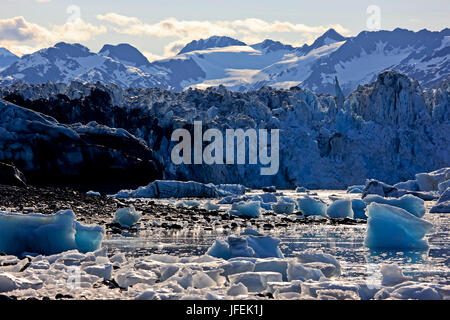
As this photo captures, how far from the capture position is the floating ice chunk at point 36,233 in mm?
12242

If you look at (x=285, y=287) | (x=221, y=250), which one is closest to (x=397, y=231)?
(x=221, y=250)

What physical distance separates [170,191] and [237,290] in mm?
29070

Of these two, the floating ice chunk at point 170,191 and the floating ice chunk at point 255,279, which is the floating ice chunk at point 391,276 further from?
the floating ice chunk at point 170,191

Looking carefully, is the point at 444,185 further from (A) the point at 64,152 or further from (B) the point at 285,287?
(B) the point at 285,287

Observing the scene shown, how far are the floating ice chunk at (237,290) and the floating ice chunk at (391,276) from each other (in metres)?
2.25

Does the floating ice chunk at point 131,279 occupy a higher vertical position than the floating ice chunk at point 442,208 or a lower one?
higher

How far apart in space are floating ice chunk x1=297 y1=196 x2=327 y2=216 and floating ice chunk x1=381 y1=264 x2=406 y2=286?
51.2 ft

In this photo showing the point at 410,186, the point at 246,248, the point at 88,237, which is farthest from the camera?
the point at 410,186

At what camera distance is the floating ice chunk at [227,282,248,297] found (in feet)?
27.9

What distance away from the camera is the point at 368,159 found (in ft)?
179

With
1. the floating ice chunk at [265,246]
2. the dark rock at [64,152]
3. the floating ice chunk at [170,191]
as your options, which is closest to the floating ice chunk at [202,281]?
the floating ice chunk at [265,246]

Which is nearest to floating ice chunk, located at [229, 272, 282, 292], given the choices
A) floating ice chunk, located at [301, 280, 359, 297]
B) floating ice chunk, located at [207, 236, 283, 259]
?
floating ice chunk, located at [301, 280, 359, 297]

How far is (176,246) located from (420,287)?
7.00m

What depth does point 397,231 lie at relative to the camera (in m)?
15.8
